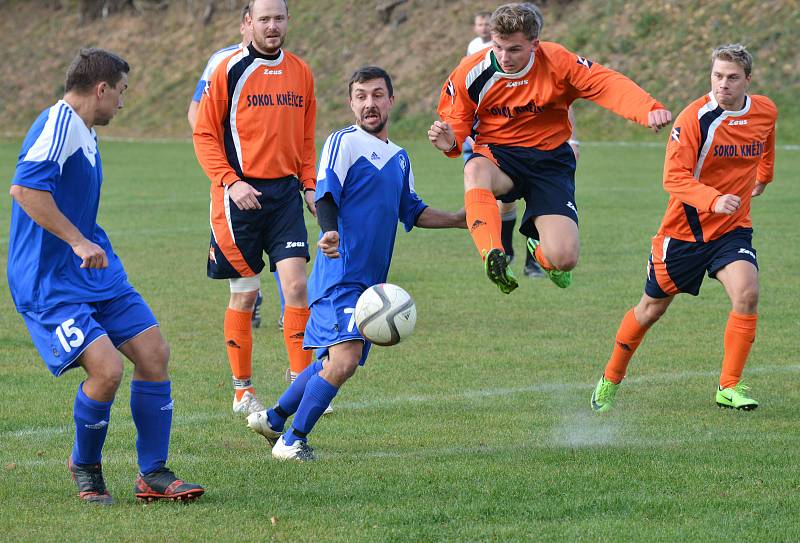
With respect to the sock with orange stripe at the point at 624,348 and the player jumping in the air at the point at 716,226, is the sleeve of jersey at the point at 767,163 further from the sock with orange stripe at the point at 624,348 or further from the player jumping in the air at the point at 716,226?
the sock with orange stripe at the point at 624,348

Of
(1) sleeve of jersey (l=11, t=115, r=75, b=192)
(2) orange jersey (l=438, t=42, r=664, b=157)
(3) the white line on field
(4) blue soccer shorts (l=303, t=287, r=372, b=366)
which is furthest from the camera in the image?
(2) orange jersey (l=438, t=42, r=664, b=157)

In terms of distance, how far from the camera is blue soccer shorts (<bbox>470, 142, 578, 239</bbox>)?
270 inches

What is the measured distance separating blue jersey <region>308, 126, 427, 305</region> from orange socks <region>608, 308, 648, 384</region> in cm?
181

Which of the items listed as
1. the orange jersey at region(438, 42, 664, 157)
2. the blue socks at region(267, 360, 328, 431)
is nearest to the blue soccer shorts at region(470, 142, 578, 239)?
the orange jersey at region(438, 42, 664, 157)

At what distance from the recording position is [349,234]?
5.85 metres

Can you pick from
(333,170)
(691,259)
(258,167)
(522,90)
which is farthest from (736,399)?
(258,167)

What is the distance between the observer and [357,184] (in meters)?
5.87

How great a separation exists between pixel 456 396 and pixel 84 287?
116 inches

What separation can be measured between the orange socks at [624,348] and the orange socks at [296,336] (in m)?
1.74

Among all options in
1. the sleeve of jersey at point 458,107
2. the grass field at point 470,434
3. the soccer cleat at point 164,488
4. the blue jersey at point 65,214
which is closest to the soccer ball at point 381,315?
the grass field at point 470,434

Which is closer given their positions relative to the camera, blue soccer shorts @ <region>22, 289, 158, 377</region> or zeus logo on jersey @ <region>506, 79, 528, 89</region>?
blue soccer shorts @ <region>22, 289, 158, 377</region>

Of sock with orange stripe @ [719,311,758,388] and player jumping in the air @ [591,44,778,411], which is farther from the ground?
player jumping in the air @ [591,44,778,411]

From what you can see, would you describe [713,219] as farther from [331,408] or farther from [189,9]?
[189,9]

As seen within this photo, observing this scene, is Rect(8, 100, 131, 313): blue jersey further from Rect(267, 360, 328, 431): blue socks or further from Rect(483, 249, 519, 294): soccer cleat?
Rect(483, 249, 519, 294): soccer cleat
